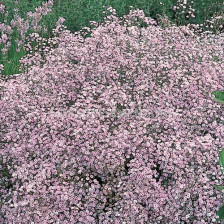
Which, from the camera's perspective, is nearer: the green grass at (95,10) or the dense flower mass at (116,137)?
the dense flower mass at (116,137)

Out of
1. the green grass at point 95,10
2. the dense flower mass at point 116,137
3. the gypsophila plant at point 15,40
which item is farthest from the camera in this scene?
the green grass at point 95,10

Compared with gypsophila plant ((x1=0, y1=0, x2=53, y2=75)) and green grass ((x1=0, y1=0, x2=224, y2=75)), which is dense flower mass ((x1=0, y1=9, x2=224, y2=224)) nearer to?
gypsophila plant ((x1=0, y1=0, x2=53, y2=75))

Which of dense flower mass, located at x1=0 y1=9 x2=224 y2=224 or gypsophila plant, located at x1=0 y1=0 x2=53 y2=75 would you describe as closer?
dense flower mass, located at x1=0 y1=9 x2=224 y2=224

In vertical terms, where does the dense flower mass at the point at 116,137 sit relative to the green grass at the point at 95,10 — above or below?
below

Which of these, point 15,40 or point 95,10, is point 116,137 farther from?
point 95,10

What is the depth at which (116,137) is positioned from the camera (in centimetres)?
453

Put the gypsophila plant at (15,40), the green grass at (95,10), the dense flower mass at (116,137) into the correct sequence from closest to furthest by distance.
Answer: the dense flower mass at (116,137) → the gypsophila plant at (15,40) → the green grass at (95,10)

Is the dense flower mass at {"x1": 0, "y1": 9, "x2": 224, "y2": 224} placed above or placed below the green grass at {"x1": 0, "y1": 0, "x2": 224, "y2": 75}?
below

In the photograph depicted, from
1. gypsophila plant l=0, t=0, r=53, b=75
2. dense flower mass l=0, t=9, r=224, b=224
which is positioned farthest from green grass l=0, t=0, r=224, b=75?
dense flower mass l=0, t=9, r=224, b=224

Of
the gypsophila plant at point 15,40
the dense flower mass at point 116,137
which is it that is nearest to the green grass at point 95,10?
the gypsophila plant at point 15,40

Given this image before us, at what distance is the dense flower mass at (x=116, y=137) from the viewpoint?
164 inches

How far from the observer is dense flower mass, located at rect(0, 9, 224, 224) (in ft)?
13.7

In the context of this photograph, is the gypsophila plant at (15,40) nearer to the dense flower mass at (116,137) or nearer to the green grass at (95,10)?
the green grass at (95,10)

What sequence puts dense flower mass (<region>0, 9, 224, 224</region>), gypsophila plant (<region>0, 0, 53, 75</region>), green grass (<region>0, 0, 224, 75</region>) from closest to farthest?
dense flower mass (<region>0, 9, 224, 224</region>) → gypsophila plant (<region>0, 0, 53, 75</region>) → green grass (<region>0, 0, 224, 75</region>)
